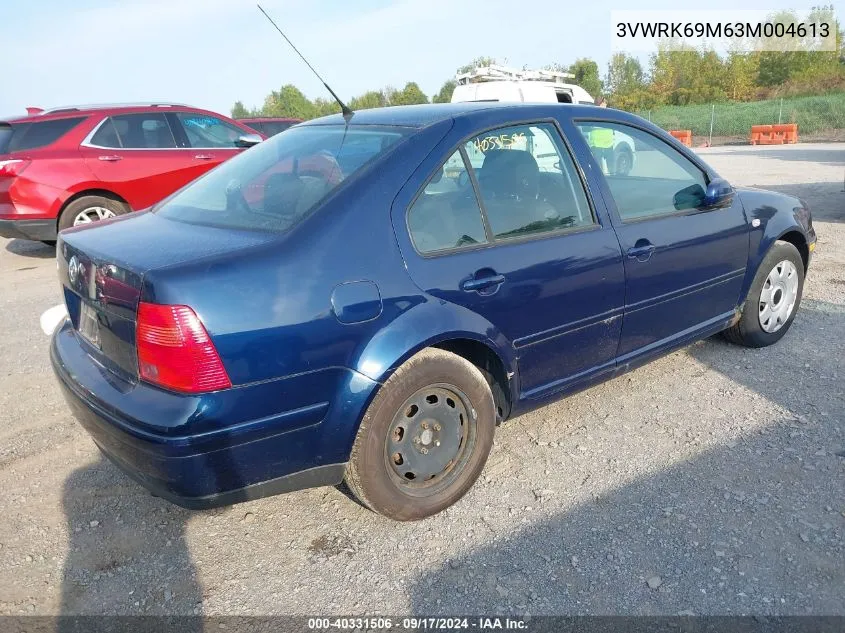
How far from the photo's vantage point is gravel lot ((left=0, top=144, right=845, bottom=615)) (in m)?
2.27

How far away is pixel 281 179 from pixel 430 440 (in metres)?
1.29

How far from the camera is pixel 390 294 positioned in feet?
7.72

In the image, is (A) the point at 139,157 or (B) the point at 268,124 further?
(B) the point at 268,124

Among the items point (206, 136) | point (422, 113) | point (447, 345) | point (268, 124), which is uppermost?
point (268, 124)

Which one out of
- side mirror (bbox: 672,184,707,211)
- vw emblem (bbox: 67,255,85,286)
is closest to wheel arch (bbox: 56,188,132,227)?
vw emblem (bbox: 67,255,85,286)

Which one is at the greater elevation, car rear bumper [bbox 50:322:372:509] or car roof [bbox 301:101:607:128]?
car roof [bbox 301:101:607:128]

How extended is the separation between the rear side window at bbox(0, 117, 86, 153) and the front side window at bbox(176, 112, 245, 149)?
53.5 inches

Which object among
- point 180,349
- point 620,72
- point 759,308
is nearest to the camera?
point 180,349

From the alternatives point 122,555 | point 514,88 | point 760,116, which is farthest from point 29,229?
point 760,116

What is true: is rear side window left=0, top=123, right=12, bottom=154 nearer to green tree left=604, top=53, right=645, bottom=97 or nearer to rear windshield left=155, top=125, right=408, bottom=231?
rear windshield left=155, top=125, right=408, bottom=231

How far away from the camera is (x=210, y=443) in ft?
6.89

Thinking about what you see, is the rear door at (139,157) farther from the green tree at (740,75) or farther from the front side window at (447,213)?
the green tree at (740,75)

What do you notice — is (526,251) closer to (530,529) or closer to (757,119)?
(530,529)

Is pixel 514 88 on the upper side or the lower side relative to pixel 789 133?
upper
